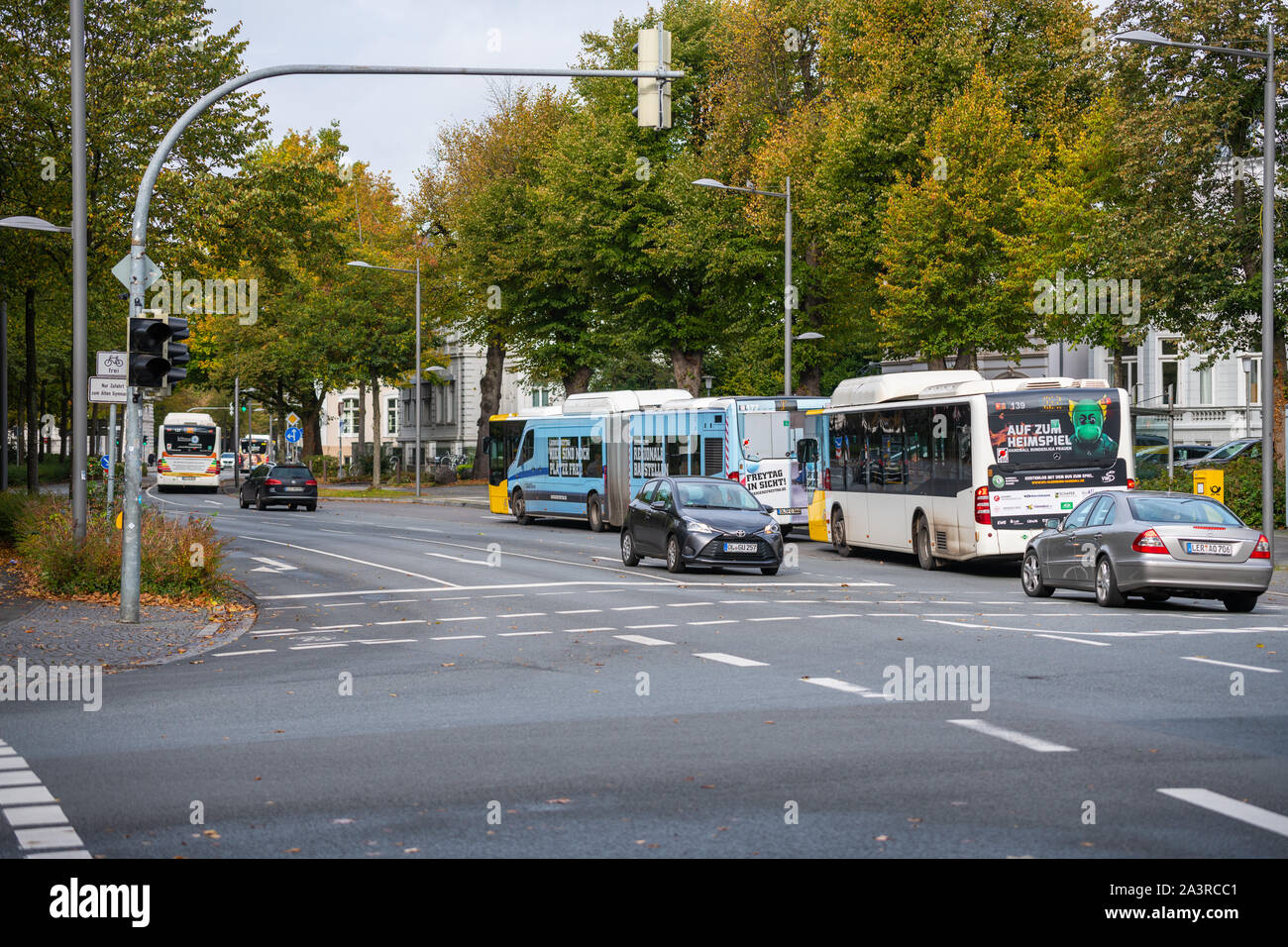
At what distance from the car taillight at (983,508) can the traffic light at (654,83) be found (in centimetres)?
1030

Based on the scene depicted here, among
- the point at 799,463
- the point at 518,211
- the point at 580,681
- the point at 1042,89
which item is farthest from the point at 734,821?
the point at 518,211

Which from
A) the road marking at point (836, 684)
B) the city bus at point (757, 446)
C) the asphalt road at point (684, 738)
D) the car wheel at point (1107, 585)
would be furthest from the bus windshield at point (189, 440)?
the road marking at point (836, 684)

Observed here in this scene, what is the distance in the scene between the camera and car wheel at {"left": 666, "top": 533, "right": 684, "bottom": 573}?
24.0 metres

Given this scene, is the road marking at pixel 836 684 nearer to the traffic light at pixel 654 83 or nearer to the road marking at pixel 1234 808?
the road marking at pixel 1234 808

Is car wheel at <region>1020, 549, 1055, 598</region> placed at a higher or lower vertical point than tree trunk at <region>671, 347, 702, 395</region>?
lower

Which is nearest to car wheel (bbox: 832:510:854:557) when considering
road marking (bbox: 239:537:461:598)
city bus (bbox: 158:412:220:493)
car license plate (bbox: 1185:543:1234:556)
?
road marking (bbox: 239:537:461:598)

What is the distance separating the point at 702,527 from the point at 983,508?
14.2 ft

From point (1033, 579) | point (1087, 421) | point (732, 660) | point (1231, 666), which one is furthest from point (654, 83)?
point (1087, 421)

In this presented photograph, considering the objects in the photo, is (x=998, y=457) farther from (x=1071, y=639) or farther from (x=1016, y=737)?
(x=1016, y=737)

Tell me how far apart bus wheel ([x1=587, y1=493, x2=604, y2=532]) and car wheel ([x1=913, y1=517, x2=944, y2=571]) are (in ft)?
44.3

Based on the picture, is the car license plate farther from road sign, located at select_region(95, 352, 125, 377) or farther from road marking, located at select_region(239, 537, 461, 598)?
road sign, located at select_region(95, 352, 125, 377)

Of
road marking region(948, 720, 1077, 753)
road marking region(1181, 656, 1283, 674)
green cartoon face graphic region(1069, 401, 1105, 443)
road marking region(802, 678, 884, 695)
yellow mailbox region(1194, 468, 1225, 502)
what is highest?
green cartoon face graphic region(1069, 401, 1105, 443)

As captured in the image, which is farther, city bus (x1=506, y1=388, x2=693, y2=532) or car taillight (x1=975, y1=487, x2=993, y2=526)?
city bus (x1=506, y1=388, x2=693, y2=532)
